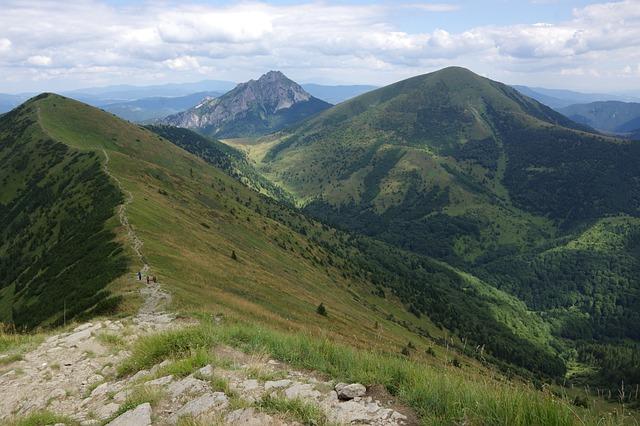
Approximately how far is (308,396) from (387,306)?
135430 mm

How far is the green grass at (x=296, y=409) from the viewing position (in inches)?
341

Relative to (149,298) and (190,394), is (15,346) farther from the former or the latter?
(190,394)

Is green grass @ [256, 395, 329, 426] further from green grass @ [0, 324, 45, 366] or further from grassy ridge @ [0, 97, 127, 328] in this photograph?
grassy ridge @ [0, 97, 127, 328]

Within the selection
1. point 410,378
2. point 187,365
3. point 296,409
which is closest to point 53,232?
point 187,365

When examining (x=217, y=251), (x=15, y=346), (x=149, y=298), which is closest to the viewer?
(x=15, y=346)

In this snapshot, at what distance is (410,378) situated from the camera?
1032 cm

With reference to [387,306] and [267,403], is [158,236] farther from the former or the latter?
[387,306]

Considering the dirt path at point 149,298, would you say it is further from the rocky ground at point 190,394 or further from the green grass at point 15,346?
the rocky ground at point 190,394

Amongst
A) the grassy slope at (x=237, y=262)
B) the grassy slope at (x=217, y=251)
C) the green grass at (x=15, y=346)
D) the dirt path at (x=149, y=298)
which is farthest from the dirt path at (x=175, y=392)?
the grassy slope at (x=237, y=262)

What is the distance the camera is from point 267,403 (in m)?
9.31

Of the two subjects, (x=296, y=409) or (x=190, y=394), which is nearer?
(x=296, y=409)

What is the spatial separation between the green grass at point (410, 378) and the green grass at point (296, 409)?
2.08 metres

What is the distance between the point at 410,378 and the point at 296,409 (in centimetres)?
313

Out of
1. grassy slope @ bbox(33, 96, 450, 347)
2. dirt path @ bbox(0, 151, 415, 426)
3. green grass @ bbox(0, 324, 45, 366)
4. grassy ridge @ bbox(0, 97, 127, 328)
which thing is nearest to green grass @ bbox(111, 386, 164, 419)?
dirt path @ bbox(0, 151, 415, 426)
